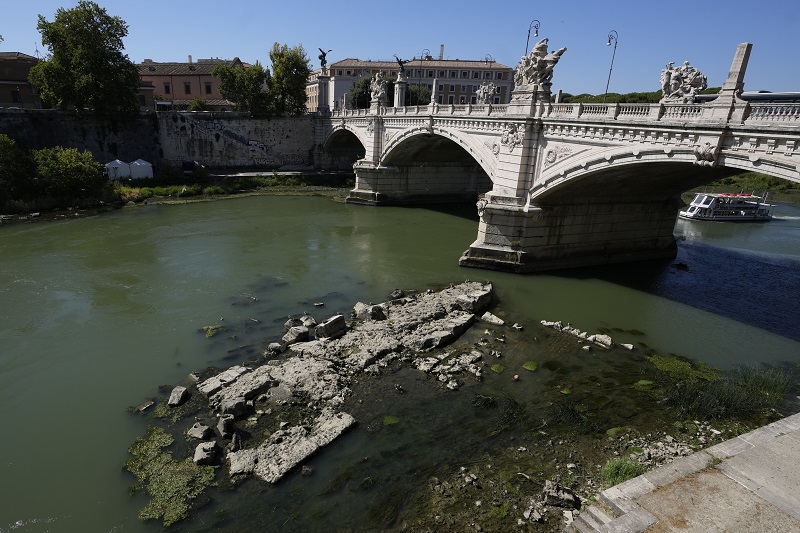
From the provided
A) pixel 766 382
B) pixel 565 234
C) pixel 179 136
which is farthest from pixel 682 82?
pixel 179 136

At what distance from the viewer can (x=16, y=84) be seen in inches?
1695

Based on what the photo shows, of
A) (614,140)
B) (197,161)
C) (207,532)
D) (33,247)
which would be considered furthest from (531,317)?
(197,161)

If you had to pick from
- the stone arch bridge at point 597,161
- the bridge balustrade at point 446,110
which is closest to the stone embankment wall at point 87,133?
the bridge balustrade at point 446,110

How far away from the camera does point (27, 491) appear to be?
806cm

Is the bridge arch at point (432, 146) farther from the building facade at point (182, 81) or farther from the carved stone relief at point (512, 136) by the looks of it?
the building facade at point (182, 81)

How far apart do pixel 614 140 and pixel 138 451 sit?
15283mm

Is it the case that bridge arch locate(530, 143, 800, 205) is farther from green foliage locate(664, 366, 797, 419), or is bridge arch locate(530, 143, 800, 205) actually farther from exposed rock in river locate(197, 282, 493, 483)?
exposed rock in river locate(197, 282, 493, 483)

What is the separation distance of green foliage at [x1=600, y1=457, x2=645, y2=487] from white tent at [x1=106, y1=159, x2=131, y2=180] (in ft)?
121

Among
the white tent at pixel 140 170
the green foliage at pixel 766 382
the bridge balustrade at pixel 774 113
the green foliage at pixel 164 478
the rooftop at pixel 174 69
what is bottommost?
the green foliage at pixel 164 478

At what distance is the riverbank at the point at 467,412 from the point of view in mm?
7848

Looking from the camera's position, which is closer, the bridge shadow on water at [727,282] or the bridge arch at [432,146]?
the bridge shadow on water at [727,282]

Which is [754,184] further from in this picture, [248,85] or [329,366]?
[329,366]

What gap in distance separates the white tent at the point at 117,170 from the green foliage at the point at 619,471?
3678cm

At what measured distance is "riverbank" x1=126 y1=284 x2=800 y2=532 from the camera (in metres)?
7.85
